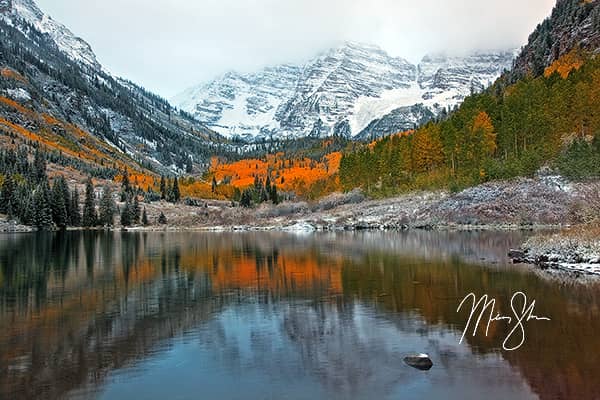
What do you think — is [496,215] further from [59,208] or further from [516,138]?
[59,208]

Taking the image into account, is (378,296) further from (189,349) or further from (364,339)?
(189,349)

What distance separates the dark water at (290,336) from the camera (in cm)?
1686

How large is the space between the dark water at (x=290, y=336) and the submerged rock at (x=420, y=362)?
265 millimetres

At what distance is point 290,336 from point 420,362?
269 inches

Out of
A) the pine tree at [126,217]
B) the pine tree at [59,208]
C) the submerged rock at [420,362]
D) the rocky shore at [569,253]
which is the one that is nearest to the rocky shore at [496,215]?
the rocky shore at [569,253]

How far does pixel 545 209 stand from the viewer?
8538 cm

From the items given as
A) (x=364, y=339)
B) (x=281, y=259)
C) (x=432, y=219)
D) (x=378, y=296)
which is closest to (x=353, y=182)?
(x=432, y=219)

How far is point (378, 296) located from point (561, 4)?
519ft

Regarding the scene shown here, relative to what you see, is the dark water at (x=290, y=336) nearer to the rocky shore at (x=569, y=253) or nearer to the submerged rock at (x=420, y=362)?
the submerged rock at (x=420, y=362)

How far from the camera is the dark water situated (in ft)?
55.3
